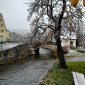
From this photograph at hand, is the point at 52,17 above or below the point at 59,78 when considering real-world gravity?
above

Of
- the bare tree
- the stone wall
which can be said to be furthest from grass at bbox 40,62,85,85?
the stone wall

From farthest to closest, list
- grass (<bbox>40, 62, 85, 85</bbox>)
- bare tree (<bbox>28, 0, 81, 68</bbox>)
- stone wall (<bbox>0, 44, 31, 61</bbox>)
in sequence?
1. stone wall (<bbox>0, 44, 31, 61</bbox>)
2. bare tree (<bbox>28, 0, 81, 68</bbox>)
3. grass (<bbox>40, 62, 85, 85</bbox>)

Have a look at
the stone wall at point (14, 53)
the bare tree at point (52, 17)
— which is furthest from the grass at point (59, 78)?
the stone wall at point (14, 53)

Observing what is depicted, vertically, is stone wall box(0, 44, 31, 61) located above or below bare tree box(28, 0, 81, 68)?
below

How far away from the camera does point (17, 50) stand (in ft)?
73.5

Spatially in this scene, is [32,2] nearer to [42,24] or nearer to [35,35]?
[42,24]

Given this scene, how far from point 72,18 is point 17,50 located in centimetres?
1393

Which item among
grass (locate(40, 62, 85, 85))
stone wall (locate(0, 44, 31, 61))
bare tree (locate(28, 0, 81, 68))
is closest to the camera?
grass (locate(40, 62, 85, 85))

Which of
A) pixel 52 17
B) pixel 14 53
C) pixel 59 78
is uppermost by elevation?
pixel 52 17

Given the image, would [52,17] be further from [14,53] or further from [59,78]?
[14,53]

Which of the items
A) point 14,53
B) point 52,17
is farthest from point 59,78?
point 14,53

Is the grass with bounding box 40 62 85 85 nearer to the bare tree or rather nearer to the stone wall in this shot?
the bare tree

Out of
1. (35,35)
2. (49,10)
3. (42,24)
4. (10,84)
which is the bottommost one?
(10,84)

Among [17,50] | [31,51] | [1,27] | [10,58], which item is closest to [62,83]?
[10,58]
